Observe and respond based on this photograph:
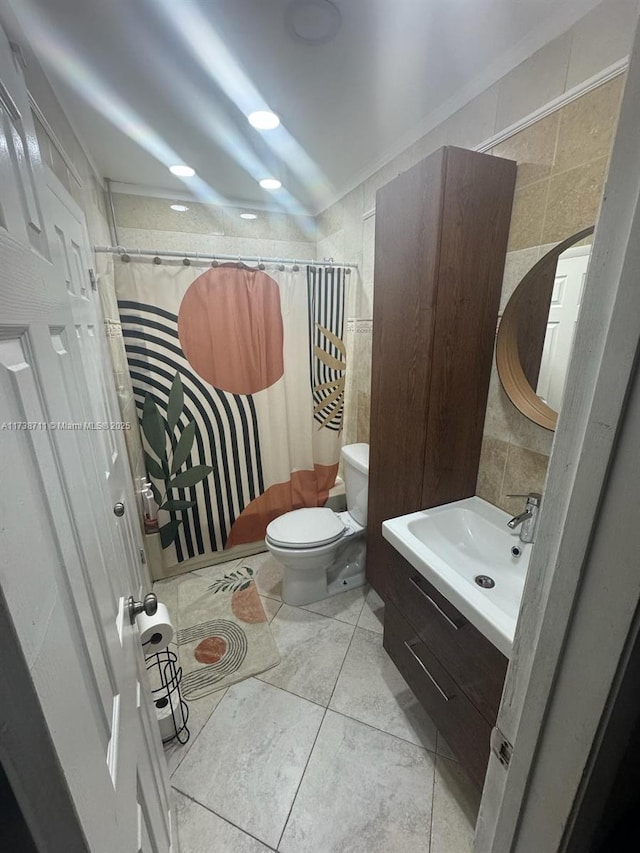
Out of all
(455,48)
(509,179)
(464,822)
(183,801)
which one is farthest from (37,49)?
(464,822)

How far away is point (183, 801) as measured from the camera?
115 cm

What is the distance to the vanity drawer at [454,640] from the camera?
929mm

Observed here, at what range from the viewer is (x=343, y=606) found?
1.93m

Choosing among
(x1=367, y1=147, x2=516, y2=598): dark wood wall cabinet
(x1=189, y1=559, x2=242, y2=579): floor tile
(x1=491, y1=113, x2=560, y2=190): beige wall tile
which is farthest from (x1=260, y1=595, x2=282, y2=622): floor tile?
(x1=491, y1=113, x2=560, y2=190): beige wall tile

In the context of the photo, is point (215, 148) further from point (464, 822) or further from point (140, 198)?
point (464, 822)

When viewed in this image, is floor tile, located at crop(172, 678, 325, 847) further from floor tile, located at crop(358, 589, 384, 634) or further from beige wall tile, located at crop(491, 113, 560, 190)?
beige wall tile, located at crop(491, 113, 560, 190)

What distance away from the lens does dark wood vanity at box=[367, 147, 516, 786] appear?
107 cm

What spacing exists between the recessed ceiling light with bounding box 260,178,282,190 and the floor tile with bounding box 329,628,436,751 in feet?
8.54

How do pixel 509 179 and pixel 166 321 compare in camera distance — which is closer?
pixel 509 179

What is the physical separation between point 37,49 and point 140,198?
3.61 feet

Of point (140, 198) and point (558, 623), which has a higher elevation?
point (140, 198)

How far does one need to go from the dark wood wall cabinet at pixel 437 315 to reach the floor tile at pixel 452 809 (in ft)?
2.99
